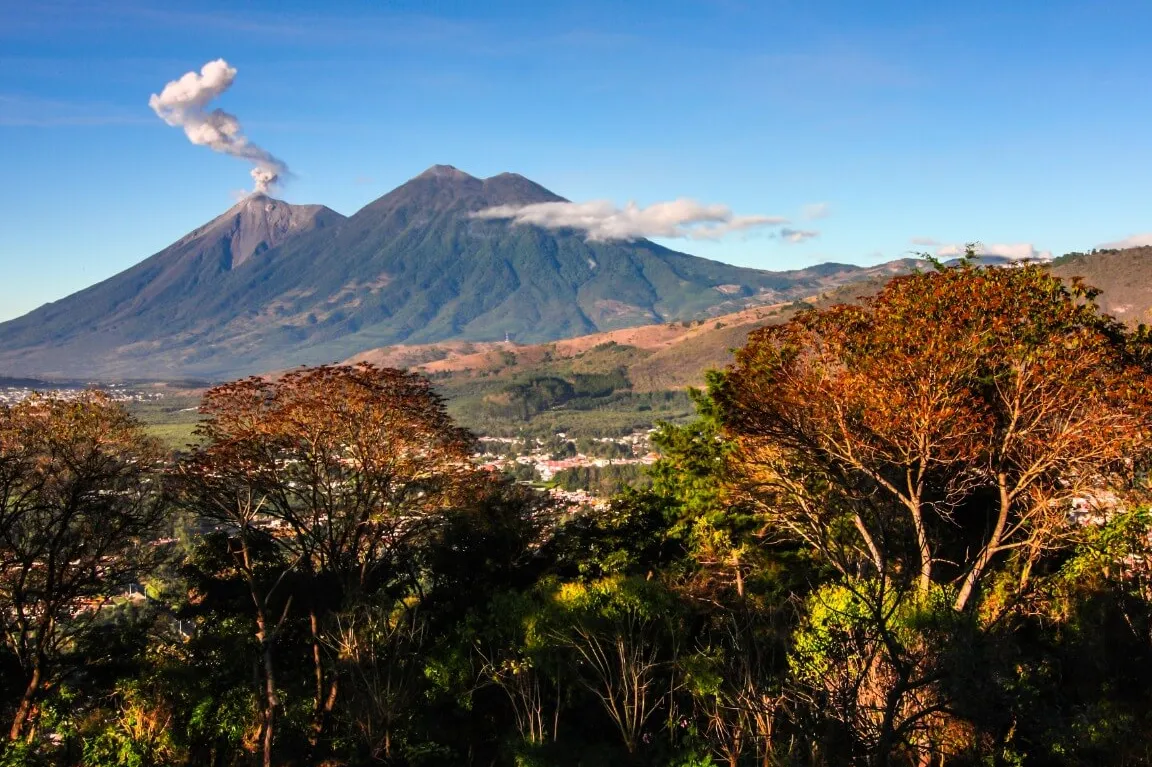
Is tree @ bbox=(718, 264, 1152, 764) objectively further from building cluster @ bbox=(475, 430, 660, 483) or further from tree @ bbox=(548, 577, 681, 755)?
building cluster @ bbox=(475, 430, 660, 483)

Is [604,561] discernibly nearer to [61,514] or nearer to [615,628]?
[615,628]

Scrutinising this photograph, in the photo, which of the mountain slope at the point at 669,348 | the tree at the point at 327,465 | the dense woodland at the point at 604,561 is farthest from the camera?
the mountain slope at the point at 669,348

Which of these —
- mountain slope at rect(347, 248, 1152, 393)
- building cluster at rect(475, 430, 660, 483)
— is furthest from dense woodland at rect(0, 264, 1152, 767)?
mountain slope at rect(347, 248, 1152, 393)

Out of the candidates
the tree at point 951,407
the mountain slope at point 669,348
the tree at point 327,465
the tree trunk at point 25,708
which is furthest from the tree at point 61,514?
the mountain slope at point 669,348

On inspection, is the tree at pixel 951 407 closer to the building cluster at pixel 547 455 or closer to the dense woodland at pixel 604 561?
the dense woodland at pixel 604 561

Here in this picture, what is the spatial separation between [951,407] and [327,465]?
942 cm

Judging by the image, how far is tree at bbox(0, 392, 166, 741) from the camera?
1057cm

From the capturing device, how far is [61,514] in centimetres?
1098

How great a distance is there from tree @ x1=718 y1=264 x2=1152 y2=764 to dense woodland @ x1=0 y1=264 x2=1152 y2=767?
5 centimetres

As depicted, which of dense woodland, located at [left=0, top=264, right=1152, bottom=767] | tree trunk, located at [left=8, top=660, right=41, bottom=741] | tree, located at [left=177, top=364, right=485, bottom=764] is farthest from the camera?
tree, located at [left=177, top=364, right=485, bottom=764]

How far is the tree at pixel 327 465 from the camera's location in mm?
12297

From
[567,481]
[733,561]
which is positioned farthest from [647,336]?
[733,561]

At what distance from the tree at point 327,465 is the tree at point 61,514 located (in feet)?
3.28

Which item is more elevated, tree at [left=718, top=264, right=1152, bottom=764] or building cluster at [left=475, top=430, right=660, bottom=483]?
tree at [left=718, top=264, right=1152, bottom=764]
